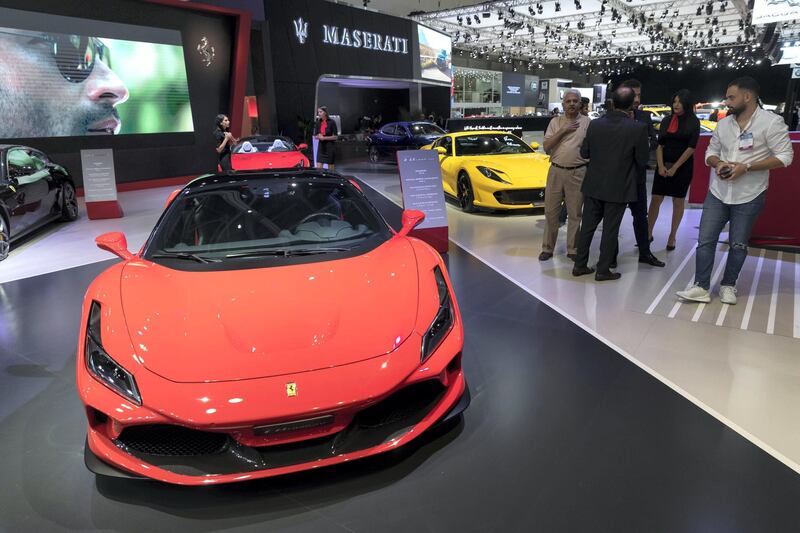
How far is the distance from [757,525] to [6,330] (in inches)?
177

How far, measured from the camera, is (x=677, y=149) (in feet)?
15.9

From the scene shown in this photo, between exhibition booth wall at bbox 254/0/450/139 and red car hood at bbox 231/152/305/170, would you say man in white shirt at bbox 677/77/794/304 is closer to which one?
red car hood at bbox 231/152/305/170

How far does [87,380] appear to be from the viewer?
1.81m

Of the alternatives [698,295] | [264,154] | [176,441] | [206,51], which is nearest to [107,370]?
[176,441]

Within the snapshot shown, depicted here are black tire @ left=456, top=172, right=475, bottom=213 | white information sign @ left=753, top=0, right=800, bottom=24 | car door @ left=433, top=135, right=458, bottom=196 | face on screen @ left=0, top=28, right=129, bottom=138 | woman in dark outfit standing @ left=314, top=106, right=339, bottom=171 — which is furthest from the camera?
woman in dark outfit standing @ left=314, top=106, right=339, bottom=171

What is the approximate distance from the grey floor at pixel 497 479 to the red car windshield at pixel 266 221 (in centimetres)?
101

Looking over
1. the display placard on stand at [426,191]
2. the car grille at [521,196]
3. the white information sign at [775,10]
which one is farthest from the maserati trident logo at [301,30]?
the display placard on stand at [426,191]

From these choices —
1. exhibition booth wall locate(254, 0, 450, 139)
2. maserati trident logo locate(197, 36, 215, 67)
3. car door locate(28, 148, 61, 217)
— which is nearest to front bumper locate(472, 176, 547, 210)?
car door locate(28, 148, 61, 217)

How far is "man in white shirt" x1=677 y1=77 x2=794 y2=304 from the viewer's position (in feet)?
11.0

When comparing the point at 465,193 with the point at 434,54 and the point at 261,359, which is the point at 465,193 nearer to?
the point at 261,359

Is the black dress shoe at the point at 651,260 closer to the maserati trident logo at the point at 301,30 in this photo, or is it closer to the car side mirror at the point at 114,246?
the car side mirror at the point at 114,246

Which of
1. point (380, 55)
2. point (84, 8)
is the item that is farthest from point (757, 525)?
point (380, 55)

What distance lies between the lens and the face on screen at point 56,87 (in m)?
8.77

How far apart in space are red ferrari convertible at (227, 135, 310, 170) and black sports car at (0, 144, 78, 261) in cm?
238
